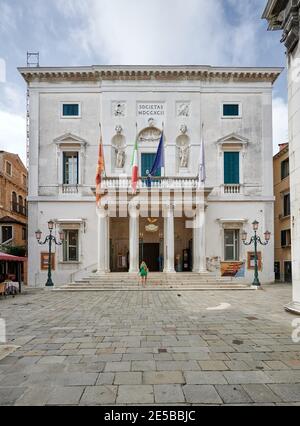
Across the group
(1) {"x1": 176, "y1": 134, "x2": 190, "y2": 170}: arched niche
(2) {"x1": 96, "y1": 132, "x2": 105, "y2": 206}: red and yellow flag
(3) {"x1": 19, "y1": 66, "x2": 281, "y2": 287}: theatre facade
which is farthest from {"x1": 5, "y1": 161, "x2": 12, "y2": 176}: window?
(1) {"x1": 176, "y1": 134, "x2": 190, "y2": 170}: arched niche

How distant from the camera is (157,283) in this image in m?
20.6

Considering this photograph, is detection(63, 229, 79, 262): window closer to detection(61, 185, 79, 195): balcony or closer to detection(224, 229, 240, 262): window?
detection(61, 185, 79, 195): balcony

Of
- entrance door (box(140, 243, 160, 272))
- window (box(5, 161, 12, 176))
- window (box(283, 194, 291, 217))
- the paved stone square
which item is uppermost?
window (box(5, 161, 12, 176))

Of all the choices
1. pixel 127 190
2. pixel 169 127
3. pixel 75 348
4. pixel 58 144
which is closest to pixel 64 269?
pixel 127 190

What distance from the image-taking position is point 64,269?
24.6m

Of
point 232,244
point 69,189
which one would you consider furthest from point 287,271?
point 69,189

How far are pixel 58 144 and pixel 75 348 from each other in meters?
20.8

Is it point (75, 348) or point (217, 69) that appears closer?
point (75, 348)

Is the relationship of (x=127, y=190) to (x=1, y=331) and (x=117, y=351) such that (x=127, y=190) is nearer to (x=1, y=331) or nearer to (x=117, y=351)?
(x=1, y=331)

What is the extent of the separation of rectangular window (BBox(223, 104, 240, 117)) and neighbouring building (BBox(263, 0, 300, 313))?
1452 centimetres

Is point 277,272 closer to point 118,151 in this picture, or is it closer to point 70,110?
point 118,151

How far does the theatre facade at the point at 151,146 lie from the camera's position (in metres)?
24.8

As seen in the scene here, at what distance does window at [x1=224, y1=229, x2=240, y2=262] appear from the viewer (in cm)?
2500

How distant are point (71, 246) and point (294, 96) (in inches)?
742
